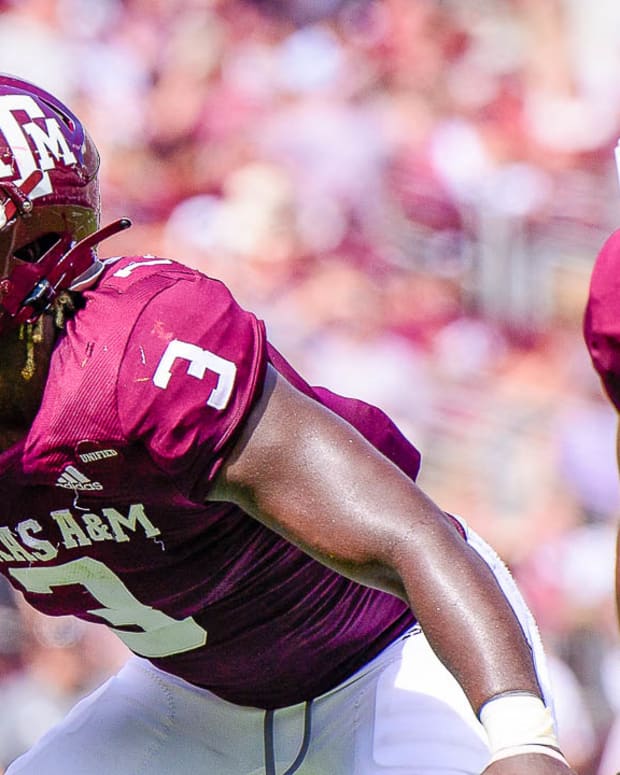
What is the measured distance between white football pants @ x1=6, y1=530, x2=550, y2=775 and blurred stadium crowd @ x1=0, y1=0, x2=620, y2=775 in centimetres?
214

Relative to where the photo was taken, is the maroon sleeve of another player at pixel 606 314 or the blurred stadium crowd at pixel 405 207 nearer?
the maroon sleeve of another player at pixel 606 314

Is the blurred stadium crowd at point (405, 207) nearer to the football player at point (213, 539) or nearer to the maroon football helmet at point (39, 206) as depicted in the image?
the football player at point (213, 539)

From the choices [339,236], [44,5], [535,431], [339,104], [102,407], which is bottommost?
Result: [535,431]

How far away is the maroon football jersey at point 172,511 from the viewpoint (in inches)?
70.9

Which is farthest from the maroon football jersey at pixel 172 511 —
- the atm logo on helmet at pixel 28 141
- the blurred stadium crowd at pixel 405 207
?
the blurred stadium crowd at pixel 405 207

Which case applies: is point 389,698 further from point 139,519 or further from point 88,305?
point 88,305

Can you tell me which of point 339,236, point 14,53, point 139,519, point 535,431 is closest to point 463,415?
point 535,431

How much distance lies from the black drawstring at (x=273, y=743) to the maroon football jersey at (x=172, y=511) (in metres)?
0.03

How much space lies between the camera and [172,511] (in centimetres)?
196

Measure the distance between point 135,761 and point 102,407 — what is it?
0.83 meters

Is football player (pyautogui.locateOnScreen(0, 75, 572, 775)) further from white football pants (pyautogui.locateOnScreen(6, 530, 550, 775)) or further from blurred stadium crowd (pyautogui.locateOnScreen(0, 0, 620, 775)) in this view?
blurred stadium crowd (pyautogui.locateOnScreen(0, 0, 620, 775))

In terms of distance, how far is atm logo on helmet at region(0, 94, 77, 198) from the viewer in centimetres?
194

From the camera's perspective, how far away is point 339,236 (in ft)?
16.3

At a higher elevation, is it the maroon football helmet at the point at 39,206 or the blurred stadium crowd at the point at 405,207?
the maroon football helmet at the point at 39,206
